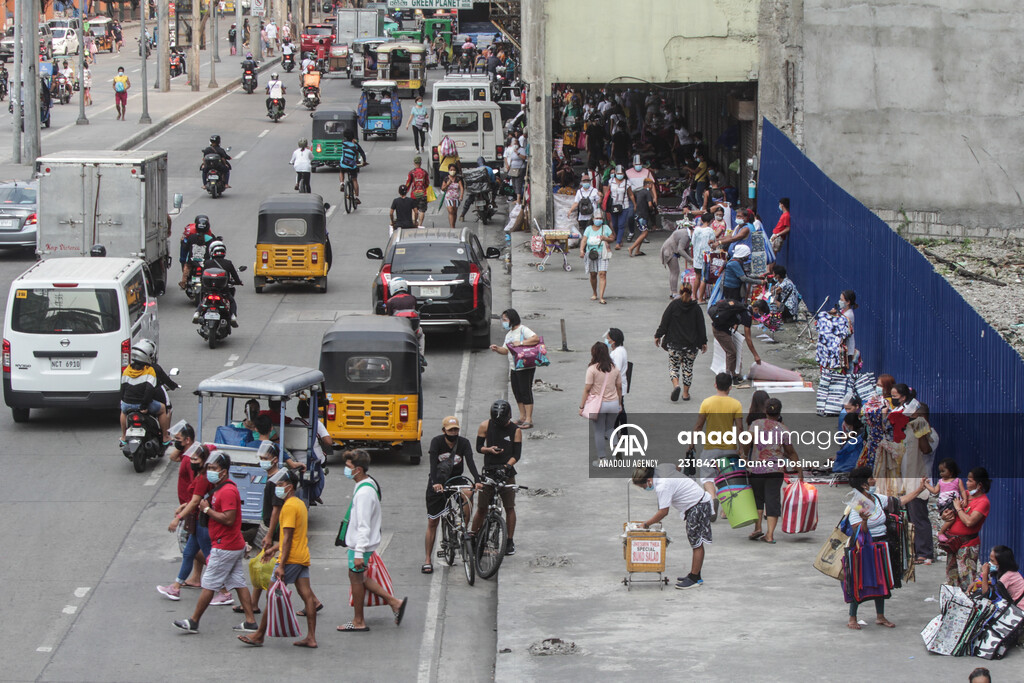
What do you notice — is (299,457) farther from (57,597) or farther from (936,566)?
(936,566)

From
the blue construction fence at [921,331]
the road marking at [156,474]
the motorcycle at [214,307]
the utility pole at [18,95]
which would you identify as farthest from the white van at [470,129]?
the road marking at [156,474]

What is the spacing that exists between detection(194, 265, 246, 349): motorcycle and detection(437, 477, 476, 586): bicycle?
9737 millimetres

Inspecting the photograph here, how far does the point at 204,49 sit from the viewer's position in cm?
9344

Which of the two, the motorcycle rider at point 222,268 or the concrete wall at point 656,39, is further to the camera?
the concrete wall at point 656,39

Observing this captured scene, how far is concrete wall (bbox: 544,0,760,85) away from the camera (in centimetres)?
3072

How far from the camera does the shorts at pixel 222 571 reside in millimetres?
12211

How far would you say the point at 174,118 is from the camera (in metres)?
55.1

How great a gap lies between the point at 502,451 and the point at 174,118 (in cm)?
4374

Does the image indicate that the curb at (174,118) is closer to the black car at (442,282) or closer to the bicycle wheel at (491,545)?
the black car at (442,282)

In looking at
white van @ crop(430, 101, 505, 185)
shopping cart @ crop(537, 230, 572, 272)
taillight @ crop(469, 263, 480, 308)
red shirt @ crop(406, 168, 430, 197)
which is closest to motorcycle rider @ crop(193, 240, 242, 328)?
taillight @ crop(469, 263, 480, 308)

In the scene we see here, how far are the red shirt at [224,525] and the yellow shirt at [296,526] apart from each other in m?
0.49

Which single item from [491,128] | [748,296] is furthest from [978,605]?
[491,128]

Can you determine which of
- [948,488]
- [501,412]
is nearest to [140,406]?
[501,412]

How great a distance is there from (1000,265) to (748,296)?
20.9ft
